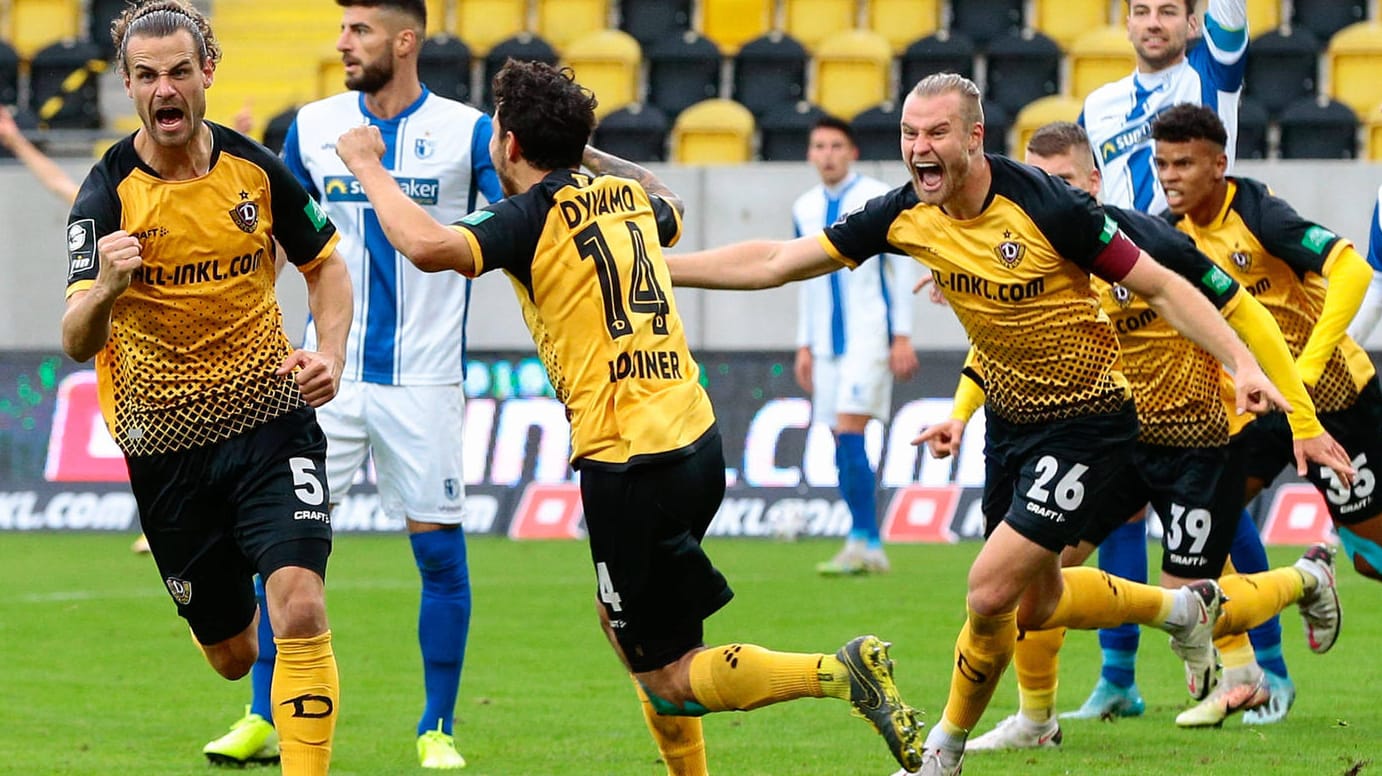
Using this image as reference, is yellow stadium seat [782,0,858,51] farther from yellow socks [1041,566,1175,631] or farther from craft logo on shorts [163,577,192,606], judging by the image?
craft logo on shorts [163,577,192,606]

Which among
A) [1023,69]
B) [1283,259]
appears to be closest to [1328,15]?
[1023,69]

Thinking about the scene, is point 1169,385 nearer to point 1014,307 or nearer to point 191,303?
point 1014,307

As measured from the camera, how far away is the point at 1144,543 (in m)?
8.03

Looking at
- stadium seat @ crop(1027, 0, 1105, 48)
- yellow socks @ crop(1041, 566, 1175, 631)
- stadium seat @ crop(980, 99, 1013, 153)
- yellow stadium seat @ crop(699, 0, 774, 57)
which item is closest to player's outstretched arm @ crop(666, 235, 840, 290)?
yellow socks @ crop(1041, 566, 1175, 631)

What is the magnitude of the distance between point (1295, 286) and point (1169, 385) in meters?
0.64

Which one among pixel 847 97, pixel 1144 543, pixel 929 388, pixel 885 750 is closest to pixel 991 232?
pixel 885 750

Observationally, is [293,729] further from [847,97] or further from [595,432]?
[847,97]

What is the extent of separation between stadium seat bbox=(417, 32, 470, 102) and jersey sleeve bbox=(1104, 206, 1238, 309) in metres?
12.3

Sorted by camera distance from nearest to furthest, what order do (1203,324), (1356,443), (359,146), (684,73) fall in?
(359,146)
(1203,324)
(1356,443)
(684,73)

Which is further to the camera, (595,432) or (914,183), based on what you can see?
(914,183)

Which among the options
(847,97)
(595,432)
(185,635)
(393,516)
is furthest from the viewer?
(847,97)

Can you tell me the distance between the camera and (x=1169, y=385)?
7.27 metres

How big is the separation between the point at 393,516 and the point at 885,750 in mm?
1957

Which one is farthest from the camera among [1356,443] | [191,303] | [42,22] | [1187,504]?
[42,22]
